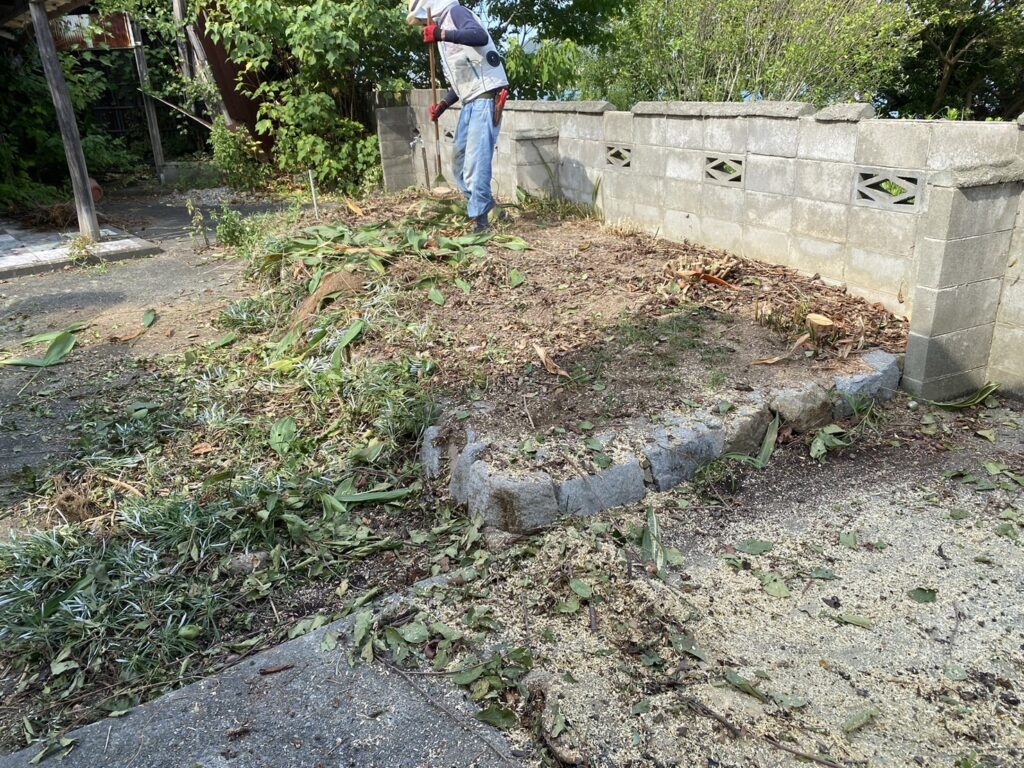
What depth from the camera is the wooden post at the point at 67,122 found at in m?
7.50

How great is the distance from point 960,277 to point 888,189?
2.77 feet

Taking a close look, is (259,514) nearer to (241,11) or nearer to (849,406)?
(849,406)

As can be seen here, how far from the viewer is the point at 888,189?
4.21 meters

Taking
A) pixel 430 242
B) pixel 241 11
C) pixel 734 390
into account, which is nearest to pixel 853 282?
pixel 734 390

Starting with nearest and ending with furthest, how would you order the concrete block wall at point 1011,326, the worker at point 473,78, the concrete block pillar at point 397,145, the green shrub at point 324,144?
the concrete block wall at point 1011,326 → the worker at point 473,78 → the concrete block pillar at point 397,145 → the green shrub at point 324,144

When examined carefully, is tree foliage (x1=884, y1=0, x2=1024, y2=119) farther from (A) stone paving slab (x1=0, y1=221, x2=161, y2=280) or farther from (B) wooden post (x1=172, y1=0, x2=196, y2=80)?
Answer: (A) stone paving slab (x1=0, y1=221, x2=161, y2=280)

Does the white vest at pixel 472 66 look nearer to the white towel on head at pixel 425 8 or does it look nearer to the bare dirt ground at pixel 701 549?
the white towel on head at pixel 425 8

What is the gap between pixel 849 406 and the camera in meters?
3.65

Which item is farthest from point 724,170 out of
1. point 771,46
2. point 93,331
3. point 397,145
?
point 397,145

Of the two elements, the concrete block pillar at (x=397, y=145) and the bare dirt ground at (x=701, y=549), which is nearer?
the bare dirt ground at (x=701, y=549)

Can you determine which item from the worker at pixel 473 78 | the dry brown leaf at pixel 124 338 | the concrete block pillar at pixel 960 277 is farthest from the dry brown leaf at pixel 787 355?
the dry brown leaf at pixel 124 338

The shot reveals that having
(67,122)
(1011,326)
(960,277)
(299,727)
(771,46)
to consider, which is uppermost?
(771,46)

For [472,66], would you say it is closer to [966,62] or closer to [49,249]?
[49,249]

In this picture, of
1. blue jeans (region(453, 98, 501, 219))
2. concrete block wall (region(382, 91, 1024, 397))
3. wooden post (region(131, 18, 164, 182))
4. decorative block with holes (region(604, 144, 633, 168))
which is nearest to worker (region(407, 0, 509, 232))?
blue jeans (region(453, 98, 501, 219))
